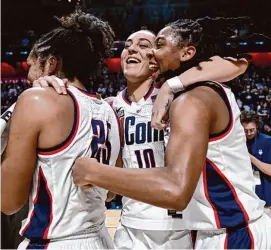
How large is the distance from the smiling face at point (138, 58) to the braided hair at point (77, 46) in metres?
1.00

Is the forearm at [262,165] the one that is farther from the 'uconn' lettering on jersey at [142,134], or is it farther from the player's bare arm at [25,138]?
the player's bare arm at [25,138]

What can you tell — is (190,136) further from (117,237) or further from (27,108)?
(117,237)

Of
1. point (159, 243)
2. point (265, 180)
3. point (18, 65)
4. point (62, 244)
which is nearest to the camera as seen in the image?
point (62, 244)

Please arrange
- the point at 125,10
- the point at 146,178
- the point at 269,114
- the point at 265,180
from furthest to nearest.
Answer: the point at 125,10, the point at 269,114, the point at 265,180, the point at 146,178

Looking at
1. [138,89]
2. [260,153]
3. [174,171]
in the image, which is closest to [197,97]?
[174,171]

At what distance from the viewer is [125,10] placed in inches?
444

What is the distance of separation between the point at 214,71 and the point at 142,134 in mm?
976

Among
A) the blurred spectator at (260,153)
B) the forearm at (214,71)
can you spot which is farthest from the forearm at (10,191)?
the blurred spectator at (260,153)

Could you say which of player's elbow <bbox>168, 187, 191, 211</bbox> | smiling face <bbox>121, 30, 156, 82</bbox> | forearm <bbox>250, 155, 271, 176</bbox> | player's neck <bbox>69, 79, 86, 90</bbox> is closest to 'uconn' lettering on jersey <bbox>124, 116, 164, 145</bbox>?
smiling face <bbox>121, 30, 156, 82</bbox>

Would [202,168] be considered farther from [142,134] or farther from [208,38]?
[142,134]

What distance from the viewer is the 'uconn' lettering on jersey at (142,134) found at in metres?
2.63

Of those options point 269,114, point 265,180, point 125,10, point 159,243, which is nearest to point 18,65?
point 125,10

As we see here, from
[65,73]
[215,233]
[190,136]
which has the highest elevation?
[65,73]

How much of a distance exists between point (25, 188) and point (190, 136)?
577mm
